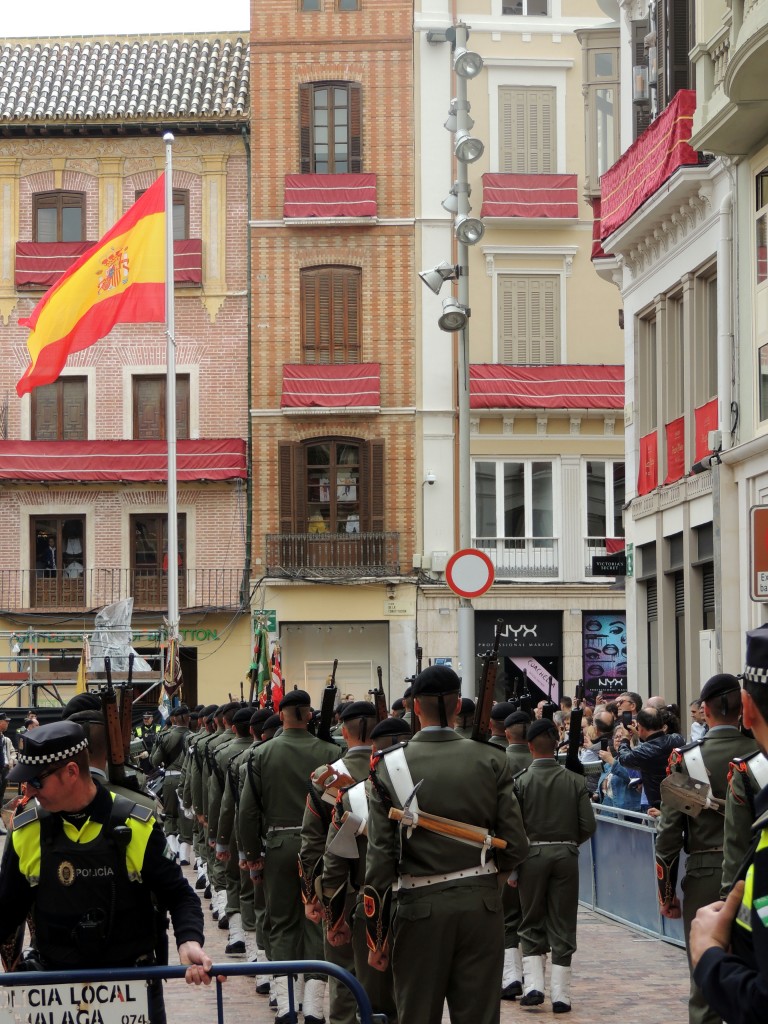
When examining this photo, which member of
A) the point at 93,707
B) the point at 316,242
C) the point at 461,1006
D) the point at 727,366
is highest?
the point at 316,242

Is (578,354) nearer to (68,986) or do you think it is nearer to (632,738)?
(632,738)

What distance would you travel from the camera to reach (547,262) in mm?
40781

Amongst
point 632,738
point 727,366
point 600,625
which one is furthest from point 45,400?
point 632,738

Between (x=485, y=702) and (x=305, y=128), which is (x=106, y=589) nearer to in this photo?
(x=305, y=128)

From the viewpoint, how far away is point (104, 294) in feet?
109

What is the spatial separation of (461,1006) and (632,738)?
1017cm

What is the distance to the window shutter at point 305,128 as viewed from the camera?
41.1 metres

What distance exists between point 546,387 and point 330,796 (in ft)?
97.9

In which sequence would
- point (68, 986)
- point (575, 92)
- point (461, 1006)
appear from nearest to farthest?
point (68, 986) → point (461, 1006) → point (575, 92)

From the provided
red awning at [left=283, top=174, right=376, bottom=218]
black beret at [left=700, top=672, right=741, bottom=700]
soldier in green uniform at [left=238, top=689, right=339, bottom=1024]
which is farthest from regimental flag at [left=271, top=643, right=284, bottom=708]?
black beret at [left=700, top=672, right=741, bottom=700]

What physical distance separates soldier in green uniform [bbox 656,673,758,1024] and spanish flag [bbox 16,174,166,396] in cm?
2320

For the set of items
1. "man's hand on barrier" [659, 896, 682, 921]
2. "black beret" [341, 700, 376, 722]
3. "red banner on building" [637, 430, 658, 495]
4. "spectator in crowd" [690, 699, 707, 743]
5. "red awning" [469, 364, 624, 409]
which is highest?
"red awning" [469, 364, 624, 409]

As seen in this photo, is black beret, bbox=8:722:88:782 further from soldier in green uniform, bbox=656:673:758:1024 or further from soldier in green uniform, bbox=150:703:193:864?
Result: soldier in green uniform, bbox=150:703:193:864

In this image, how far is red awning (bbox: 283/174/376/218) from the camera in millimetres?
40469
